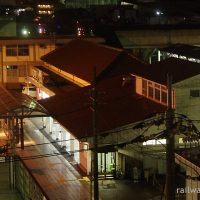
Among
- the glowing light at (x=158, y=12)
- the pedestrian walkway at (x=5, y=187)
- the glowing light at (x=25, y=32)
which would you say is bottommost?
the pedestrian walkway at (x=5, y=187)

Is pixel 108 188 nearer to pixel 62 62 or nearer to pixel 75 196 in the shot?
pixel 75 196

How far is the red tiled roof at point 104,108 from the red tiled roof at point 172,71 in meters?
1.08

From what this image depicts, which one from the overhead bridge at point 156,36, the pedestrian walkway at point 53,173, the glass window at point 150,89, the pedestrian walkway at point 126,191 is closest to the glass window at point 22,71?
the overhead bridge at point 156,36

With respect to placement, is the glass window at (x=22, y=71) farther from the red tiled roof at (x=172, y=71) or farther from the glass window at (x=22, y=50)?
the red tiled roof at (x=172, y=71)

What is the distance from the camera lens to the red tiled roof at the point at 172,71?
2117 cm

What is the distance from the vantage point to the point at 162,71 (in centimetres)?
2286

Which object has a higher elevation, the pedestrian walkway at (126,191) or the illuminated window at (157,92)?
the illuminated window at (157,92)

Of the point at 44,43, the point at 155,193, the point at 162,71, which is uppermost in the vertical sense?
the point at 44,43

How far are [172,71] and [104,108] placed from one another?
11.3ft

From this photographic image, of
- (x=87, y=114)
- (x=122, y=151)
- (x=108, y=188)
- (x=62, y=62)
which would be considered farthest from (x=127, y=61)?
(x=108, y=188)

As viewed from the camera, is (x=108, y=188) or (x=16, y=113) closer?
(x=108, y=188)

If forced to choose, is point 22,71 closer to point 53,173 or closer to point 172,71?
point 172,71

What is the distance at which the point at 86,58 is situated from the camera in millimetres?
31328

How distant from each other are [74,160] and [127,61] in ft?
29.9
